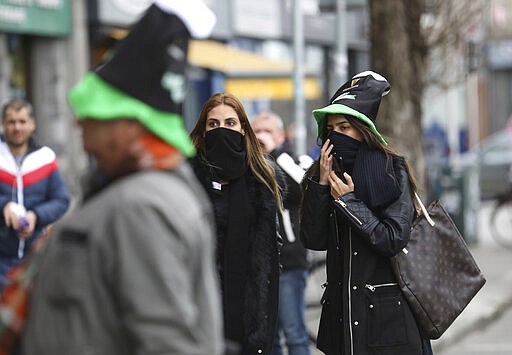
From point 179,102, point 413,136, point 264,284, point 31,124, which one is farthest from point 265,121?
point 179,102

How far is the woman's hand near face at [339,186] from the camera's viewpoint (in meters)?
5.09

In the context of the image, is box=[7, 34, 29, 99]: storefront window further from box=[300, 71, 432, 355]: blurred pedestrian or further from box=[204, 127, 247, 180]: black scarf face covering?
box=[300, 71, 432, 355]: blurred pedestrian

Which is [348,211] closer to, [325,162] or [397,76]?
[325,162]

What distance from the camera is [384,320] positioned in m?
4.97

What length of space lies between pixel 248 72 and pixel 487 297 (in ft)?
19.0

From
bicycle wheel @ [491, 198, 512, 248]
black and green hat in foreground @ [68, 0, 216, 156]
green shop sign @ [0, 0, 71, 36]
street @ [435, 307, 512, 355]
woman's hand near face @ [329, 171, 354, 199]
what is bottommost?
street @ [435, 307, 512, 355]

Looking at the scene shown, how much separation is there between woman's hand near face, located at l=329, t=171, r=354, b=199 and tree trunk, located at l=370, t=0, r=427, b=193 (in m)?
5.83

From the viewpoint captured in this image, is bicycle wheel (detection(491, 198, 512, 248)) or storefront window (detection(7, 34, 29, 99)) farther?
bicycle wheel (detection(491, 198, 512, 248))

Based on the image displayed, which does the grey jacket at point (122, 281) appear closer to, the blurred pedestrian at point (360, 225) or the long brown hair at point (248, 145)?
the blurred pedestrian at point (360, 225)

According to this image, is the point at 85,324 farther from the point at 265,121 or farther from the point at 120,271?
the point at 265,121

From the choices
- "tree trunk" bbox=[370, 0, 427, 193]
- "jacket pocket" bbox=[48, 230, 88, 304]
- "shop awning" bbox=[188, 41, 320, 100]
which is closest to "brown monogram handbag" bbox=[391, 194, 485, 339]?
"jacket pocket" bbox=[48, 230, 88, 304]

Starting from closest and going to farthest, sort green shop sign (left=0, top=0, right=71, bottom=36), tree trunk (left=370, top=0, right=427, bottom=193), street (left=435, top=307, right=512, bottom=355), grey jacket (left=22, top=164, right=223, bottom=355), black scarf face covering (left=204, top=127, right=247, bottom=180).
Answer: grey jacket (left=22, top=164, right=223, bottom=355)
black scarf face covering (left=204, top=127, right=247, bottom=180)
street (left=435, top=307, right=512, bottom=355)
tree trunk (left=370, top=0, right=427, bottom=193)
green shop sign (left=0, top=0, right=71, bottom=36)

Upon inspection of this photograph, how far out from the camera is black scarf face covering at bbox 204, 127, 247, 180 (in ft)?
17.6

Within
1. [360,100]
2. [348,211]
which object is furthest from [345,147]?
[348,211]
